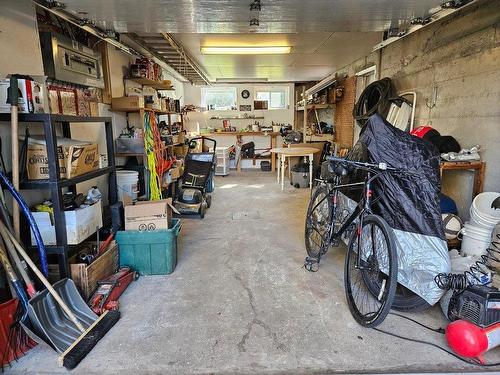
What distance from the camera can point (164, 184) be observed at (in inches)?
163

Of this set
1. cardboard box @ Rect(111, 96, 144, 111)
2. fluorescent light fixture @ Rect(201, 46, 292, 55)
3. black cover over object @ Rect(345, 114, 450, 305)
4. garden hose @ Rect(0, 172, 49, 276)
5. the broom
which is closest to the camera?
the broom

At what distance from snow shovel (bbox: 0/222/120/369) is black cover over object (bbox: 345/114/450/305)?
1881mm

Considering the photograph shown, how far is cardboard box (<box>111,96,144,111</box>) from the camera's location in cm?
355

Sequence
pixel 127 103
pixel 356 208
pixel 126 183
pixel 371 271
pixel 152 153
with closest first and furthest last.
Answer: pixel 371 271 < pixel 356 208 < pixel 126 183 < pixel 127 103 < pixel 152 153

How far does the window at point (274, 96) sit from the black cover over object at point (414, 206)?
6.92 m

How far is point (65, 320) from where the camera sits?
177 cm

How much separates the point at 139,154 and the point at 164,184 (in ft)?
1.88

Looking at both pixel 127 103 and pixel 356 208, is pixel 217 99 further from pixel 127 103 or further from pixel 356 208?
pixel 356 208

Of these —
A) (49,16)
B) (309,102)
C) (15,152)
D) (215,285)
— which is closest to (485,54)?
(215,285)

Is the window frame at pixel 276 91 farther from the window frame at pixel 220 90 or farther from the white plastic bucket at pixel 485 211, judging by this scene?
the white plastic bucket at pixel 485 211

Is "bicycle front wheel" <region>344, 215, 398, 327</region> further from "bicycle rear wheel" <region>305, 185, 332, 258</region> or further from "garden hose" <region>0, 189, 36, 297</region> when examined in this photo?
"garden hose" <region>0, 189, 36, 297</region>

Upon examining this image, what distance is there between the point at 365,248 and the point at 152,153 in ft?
8.95

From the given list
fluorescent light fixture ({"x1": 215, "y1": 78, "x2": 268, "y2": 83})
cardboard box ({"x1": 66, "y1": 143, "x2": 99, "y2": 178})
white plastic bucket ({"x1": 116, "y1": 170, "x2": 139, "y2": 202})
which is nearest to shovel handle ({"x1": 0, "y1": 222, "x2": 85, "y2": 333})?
cardboard box ({"x1": 66, "y1": 143, "x2": 99, "y2": 178})

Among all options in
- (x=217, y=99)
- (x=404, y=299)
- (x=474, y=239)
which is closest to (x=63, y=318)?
(x=404, y=299)
